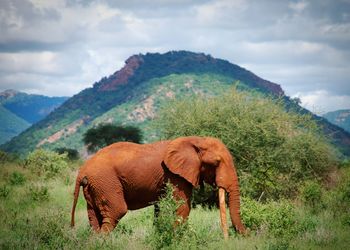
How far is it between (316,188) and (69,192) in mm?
8662

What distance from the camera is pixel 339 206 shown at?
15.6m

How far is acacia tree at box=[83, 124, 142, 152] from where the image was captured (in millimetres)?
65312

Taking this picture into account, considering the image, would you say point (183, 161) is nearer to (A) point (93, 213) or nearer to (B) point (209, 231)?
(B) point (209, 231)

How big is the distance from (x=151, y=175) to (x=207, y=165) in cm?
111

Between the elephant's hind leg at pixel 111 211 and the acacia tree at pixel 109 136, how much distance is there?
53.2 meters

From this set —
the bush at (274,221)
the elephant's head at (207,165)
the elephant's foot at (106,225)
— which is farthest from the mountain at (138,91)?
the elephant's foot at (106,225)

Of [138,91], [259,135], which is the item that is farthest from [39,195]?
[138,91]

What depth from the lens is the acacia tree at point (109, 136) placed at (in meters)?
65.3

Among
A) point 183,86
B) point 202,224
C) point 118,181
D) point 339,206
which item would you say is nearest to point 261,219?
point 202,224

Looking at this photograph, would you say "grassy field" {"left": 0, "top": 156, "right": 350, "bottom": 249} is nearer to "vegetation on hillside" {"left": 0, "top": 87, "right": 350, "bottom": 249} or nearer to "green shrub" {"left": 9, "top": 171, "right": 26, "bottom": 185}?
"vegetation on hillside" {"left": 0, "top": 87, "right": 350, "bottom": 249}

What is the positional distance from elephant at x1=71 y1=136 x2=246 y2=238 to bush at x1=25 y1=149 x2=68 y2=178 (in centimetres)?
1543

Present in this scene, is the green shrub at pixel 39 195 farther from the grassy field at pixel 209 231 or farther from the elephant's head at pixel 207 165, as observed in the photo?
the elephant's head at pixel 207 165

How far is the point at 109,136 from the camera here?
65.8 metres

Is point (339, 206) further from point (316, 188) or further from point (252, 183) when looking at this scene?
point (252, 183)
